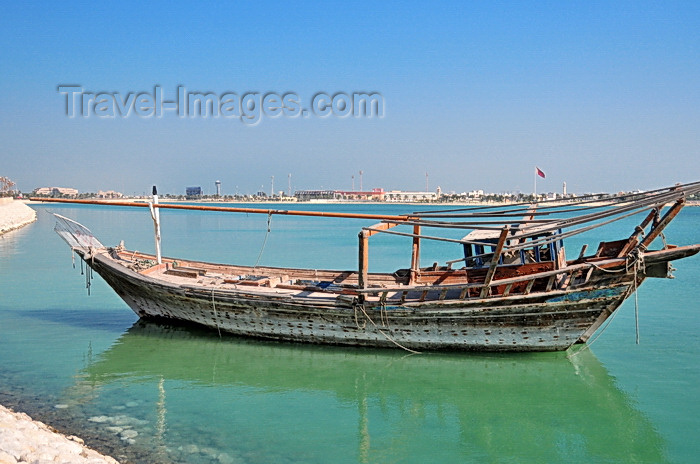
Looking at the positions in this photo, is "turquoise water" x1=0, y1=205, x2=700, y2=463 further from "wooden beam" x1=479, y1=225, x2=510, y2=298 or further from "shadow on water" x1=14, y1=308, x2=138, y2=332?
"wooden beam" x1=479, y1=225, x2=510, y2=298

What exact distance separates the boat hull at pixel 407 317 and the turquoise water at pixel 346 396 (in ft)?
1.29

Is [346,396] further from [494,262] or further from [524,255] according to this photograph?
[524,255]

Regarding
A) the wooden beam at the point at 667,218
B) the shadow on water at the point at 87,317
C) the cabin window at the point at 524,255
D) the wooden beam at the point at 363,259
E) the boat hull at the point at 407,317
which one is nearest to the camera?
the wooden beam at the point at 667,218

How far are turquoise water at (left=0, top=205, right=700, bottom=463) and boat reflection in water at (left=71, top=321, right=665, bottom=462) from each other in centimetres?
3

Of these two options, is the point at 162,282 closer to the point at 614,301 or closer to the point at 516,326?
the point at 516,326

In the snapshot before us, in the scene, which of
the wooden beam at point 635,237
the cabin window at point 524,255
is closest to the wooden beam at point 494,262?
the cabin window at point 524,255

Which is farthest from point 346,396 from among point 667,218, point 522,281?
point 667,218

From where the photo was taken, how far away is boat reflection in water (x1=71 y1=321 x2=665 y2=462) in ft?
27.8

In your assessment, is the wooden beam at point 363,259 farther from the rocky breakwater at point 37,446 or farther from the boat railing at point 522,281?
the rocky breakwater at point 37,446

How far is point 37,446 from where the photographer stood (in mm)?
7180

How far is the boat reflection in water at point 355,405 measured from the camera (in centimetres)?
848

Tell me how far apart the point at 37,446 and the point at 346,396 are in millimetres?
5227

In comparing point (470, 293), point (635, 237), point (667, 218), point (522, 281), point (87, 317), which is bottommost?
point (87, 317)

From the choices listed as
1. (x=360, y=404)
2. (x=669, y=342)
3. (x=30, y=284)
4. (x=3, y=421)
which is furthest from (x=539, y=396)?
(x=30, y=284)
